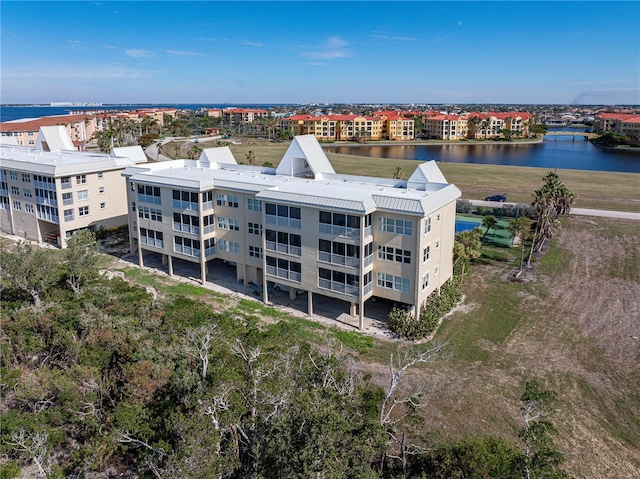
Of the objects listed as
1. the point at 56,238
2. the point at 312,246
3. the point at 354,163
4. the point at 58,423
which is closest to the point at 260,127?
the point at 354,163

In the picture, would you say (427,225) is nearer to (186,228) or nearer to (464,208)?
(186,228)

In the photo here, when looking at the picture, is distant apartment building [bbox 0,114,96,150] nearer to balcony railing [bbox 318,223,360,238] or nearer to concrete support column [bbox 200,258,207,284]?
concrete support column [bbox 200,258,207,284]

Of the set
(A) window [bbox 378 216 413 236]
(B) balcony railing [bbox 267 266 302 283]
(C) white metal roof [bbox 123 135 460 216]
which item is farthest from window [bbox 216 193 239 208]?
(A) window [bbox 378 216 413 236]

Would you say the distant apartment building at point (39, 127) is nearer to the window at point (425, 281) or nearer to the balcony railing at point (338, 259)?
the balcony railing at point (338, 259)

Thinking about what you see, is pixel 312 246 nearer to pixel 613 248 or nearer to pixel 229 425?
pixel 229 425

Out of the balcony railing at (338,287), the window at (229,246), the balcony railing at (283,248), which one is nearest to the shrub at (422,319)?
the balcony railing at (338,287)

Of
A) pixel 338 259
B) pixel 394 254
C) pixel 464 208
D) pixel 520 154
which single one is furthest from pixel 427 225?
pixel 520 154

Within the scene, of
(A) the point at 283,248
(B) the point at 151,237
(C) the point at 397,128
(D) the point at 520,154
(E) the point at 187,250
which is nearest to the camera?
(A) the point at 283,248
